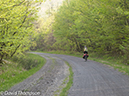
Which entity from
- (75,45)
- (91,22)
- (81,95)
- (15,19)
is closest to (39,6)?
(15,19)

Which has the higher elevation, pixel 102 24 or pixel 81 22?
pixel 81 22

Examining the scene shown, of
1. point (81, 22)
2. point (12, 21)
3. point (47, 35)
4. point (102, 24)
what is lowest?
point (12, 21)

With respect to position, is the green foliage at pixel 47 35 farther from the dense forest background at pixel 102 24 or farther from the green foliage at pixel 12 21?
the green foliage at pixel 12 21

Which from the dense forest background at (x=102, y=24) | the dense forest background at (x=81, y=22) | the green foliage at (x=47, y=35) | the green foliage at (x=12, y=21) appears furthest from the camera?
the green foliage at (x=47, y=35)

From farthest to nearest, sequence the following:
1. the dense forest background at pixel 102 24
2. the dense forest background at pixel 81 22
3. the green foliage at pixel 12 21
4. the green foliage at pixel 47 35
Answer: the green foliage at pixel 47 35 → the dense forest background at pixel 102 24 → the dense forest background at pixel 81 22 → the green foliage at pixel 12 21

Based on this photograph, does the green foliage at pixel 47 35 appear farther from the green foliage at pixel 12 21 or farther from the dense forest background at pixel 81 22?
the green foliage at pixel 12 21

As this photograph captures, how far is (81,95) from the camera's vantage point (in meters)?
5.76

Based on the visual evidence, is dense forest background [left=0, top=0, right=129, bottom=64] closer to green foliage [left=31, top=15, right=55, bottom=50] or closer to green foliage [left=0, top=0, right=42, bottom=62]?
green foliage [left=0, top=0, right=42, bottom=62]

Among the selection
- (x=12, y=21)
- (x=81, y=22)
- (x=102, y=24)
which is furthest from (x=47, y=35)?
(x=12, y=21)

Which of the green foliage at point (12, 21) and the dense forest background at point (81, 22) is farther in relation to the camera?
the dense forest background at point (81, 22)

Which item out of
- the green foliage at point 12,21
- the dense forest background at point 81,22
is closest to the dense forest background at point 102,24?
the dense forest background at point 81,22

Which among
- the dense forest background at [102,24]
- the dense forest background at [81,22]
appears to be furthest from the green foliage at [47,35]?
the dense forest background at [81,22]

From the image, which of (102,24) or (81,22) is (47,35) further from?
(102,24)

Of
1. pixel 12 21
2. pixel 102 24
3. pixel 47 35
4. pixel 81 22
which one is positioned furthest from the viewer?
pixel 47 35
